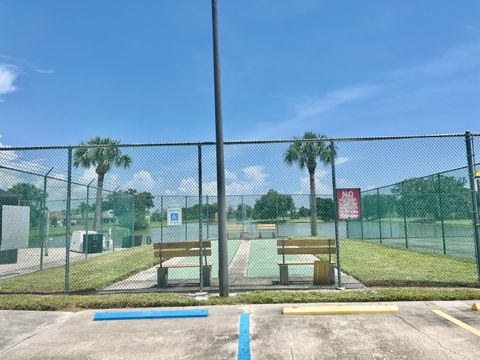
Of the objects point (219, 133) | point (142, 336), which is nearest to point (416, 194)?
point (219, 133)

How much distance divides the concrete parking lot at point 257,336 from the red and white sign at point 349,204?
6.93 ft

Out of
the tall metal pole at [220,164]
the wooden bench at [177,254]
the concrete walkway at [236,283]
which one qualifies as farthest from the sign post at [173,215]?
the tall metal pole at [220,164]

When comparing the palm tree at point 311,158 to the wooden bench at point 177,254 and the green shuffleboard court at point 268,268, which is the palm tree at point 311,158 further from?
the wooden bench at point 177,254

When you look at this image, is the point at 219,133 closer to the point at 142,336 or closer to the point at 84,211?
the point at 142,336

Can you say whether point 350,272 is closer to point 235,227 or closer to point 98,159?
point 235,227

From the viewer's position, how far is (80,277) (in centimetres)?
1032

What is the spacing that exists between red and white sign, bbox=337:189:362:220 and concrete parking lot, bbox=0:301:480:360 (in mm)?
2113

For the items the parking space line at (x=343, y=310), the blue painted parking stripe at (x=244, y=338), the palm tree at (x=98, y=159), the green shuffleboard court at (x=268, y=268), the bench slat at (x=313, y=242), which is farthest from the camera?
the palm tree at (x=98, y=159)

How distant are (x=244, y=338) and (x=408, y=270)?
262 inches

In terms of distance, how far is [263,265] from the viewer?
1215 centimetres

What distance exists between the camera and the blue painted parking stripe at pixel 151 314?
20.1 feet

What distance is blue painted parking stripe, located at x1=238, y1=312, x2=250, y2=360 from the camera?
14.7 feet

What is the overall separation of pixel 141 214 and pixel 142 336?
15.1 meters

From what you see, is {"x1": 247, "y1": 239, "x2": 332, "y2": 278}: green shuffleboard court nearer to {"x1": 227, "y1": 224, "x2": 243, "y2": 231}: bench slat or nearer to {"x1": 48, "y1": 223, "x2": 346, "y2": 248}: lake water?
{"x1": 48, "y1": 223, "x2": 346, "y2": 248}: lake water
